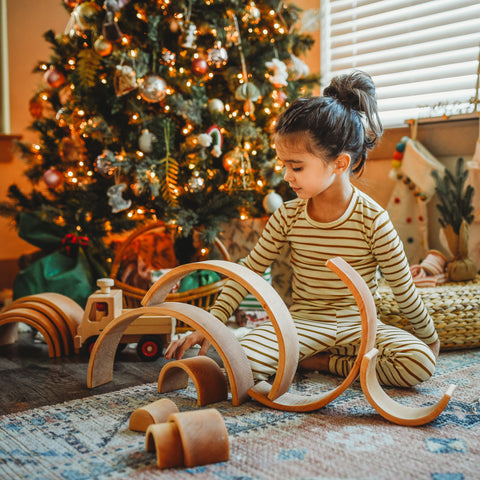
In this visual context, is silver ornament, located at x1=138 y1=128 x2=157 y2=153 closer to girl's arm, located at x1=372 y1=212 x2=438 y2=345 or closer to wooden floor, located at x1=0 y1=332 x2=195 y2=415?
wooden floor, located at x1=0 y1=332 x2=195 y2=415

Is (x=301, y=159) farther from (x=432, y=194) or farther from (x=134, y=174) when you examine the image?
(x=432, y=194)

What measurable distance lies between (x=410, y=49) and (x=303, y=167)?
1123 millimetres

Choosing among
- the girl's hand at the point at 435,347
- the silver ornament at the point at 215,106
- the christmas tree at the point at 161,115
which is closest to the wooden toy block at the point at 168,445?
the girl's hand at the point at 435,347

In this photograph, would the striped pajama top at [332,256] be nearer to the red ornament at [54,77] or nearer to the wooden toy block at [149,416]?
the wooden toy block at [149,416]

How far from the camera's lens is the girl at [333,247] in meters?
1.00

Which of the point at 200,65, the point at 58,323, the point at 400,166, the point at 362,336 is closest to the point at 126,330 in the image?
the point at 58,323

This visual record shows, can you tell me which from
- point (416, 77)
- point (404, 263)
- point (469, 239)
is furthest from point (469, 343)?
point (416, 77)

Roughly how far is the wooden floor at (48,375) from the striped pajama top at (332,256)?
236 millimetres

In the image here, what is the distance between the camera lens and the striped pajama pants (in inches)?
38.1

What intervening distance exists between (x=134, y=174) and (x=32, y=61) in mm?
1200

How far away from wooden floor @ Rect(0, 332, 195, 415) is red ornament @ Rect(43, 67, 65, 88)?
90 centimetres

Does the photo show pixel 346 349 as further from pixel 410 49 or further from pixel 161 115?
pixel 410 49

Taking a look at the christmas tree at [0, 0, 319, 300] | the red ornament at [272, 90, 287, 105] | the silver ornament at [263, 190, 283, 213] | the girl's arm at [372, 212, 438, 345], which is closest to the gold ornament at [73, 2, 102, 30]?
the christmas tree at [0, 0, 319, 300]

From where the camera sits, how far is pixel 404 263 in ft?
3.47
